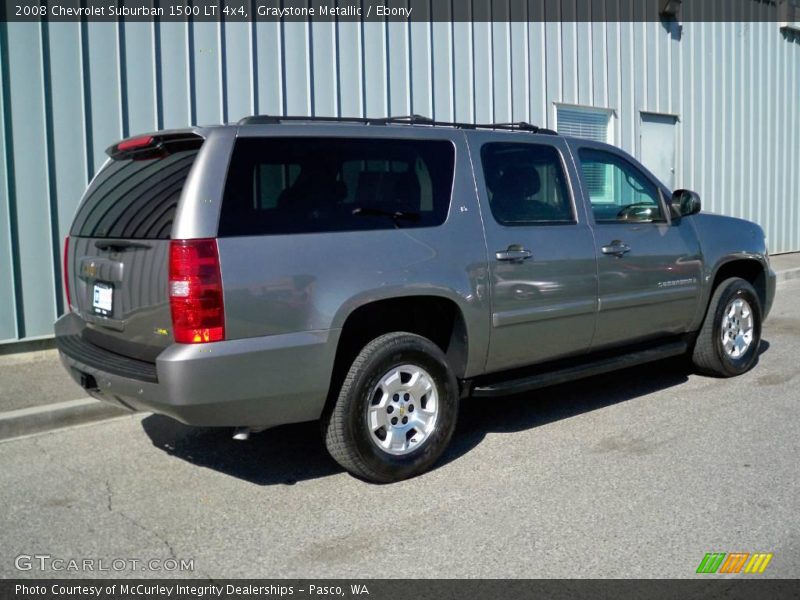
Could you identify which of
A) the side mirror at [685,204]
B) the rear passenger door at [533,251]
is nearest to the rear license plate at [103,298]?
the rear passenger door at [533,251]

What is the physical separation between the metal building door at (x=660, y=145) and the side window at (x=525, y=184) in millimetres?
8265

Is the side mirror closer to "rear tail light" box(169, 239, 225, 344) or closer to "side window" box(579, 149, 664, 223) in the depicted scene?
"side window" box(579, 149, 664, 223)

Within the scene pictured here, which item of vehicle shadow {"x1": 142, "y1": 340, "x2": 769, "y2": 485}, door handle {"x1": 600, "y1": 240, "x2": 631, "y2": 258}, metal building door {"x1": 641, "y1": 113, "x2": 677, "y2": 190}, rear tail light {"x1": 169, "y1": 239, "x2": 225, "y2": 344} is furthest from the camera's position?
metal building door {"x1": 641, "y1": 113, "x2": 677, "y2": 190}

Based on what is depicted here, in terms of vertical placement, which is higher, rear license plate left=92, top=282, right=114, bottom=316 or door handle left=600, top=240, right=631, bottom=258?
door handle left=600, top=240, right=631, bottom=258

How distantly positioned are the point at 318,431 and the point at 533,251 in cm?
185

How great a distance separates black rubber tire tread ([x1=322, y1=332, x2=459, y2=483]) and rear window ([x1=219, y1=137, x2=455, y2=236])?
2.16 feet

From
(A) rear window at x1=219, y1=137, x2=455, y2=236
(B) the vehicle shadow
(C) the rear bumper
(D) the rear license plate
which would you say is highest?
(A) rear window at x1=219, y1=137, x2=455, y2=236

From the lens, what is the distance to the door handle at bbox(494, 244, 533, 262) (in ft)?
16.5

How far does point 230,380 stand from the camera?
4.01 metres

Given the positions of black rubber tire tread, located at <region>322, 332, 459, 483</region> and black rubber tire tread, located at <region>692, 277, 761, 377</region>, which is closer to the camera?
black rubber tire tread, located at <region>322, 332, 459, 483</region>

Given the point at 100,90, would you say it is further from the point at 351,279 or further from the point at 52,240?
the point at 351,279

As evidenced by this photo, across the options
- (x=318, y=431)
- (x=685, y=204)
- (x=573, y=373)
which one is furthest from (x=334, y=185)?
(x=685, y=204)

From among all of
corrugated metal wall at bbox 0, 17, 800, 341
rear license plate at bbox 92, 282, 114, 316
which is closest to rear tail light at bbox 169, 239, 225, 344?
rear license plate at bbox 92, 282, 114, 316

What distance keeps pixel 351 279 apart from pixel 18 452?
2.55 metres
